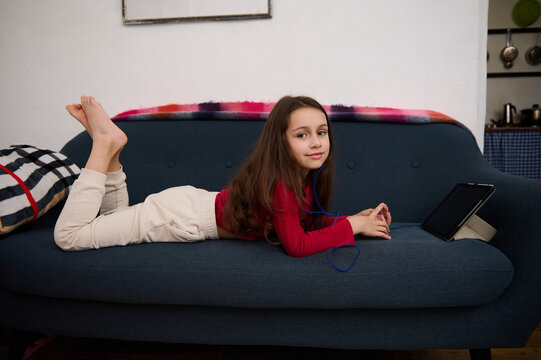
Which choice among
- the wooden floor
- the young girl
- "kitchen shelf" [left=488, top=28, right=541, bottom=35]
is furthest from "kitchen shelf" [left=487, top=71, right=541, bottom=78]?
the young girl

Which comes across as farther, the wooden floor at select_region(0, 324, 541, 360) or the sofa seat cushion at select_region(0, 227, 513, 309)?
the wooden floor at select_region(0, 324, 541, 360)

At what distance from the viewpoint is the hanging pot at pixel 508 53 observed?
3074mm

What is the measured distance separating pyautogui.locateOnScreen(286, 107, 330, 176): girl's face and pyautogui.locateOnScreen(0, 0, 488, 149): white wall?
74 centimetres

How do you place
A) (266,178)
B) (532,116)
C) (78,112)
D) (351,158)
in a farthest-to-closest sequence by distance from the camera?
(532,116), (351,158), (78,112), (266,178)

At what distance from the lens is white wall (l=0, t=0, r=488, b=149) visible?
1.59m

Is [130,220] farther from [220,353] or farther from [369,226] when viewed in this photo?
[369,226]

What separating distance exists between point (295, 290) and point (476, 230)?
65 cm

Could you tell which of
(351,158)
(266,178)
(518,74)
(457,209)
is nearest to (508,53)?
(518,74)

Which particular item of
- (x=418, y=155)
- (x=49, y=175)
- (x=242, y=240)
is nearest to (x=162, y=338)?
(x=242, y=240)

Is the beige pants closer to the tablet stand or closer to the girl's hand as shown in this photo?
the girl's hand

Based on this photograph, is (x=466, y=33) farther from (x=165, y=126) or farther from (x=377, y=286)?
(x=165, y=126)

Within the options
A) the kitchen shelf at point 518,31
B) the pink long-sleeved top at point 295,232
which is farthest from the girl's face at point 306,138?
the kitchen shelf at point 518,31

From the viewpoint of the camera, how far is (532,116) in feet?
8.87

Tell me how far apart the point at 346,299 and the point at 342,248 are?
0.51ft
